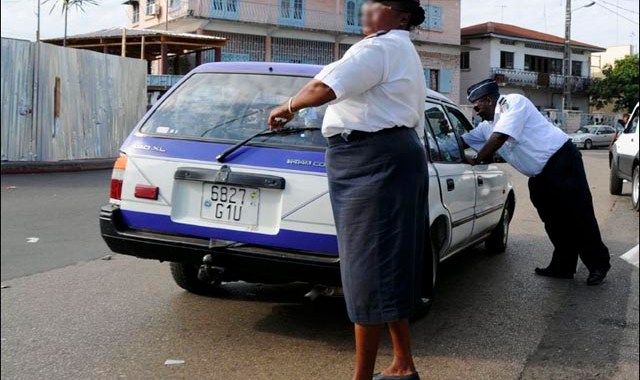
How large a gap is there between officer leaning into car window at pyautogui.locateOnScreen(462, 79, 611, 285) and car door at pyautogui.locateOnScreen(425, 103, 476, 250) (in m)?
0.24

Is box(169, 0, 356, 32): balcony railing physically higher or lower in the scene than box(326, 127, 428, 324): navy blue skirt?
higher

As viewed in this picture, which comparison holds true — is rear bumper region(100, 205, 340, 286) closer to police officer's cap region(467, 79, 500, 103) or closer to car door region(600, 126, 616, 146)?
police officer's cap region(467, 79, 500, 103)

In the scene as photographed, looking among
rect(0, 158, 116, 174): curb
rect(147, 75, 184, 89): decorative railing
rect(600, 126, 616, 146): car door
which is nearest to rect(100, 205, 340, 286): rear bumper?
rect(0, 158, 116, 174): curb

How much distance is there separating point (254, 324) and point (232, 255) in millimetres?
832

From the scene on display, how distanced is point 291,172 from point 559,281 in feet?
10.1

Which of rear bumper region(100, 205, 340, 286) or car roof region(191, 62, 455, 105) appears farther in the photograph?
car roof region(191, 62, 455, 105)

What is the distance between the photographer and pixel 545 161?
533 centimetres

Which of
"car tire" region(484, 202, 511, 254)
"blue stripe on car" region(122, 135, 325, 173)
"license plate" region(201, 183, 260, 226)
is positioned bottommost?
"car tire" region(484, 202, 511, 254)

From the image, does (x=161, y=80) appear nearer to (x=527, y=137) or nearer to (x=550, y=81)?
(x=550, y=81)

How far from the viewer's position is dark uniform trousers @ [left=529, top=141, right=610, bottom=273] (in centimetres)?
533

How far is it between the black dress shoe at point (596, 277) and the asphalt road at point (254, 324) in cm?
8

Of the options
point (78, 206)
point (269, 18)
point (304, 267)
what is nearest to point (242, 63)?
point (304, 267)

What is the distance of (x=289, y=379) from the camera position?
343cm

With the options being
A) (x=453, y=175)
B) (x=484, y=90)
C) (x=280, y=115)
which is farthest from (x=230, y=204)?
(x=484, y=90)
